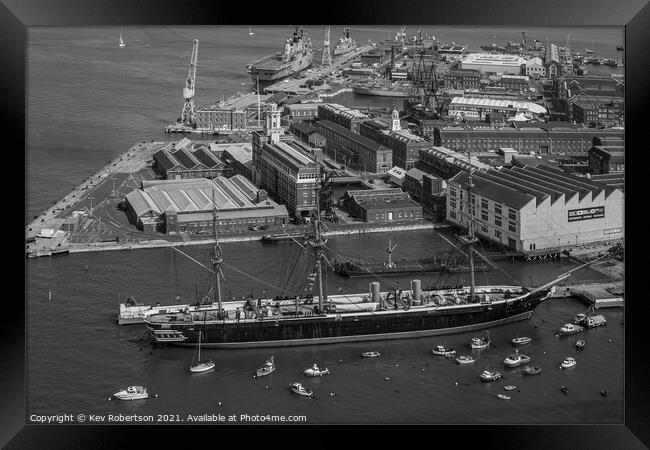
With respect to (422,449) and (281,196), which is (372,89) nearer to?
(281,196)

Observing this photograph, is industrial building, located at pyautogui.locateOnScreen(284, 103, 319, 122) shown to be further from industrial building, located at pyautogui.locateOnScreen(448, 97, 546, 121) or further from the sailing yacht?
the sailing yacht

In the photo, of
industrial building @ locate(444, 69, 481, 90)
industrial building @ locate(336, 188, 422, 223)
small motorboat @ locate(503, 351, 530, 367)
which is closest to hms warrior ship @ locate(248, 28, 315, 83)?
industrial building @ locate(444, 69, 481, 90)

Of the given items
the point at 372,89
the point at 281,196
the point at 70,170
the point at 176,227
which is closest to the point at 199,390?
the point at 176,227

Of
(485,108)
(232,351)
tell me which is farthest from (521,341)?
(485,108)

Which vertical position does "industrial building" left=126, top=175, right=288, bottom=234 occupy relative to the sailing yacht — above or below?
above

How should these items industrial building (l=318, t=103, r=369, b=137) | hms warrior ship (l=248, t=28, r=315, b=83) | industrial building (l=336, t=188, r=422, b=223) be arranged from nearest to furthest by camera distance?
1. industrial building (l=336, t=188, r=422, b=223)
2. industrial building (l=318, t=103, r=369, b=137)
3. hms warrior ship (l=248, t=28, r=315, b=83)
